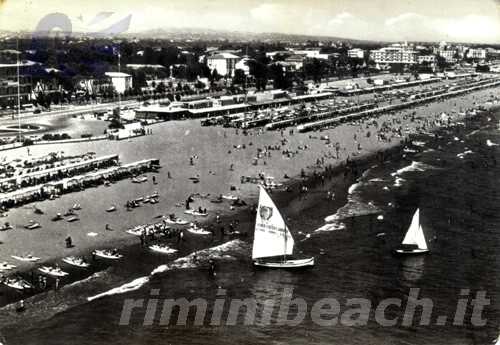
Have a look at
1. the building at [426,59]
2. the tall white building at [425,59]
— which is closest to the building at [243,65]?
the building at [426,59]

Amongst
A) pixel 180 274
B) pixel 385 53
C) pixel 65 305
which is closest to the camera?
pixel 65 305

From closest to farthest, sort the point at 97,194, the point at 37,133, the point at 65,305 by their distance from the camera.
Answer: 1. the point at 65,305
2. the point at 97,194
3. the point at 37,133

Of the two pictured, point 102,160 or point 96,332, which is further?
point 102,160

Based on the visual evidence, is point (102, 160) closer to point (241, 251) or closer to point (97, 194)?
point (97, 194)

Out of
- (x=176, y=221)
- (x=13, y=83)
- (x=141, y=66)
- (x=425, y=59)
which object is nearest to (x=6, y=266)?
(x=176, y=221)

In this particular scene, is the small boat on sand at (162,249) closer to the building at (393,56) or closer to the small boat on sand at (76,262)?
the small boat on sand at (76,262)

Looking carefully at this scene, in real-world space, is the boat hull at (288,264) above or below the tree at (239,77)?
below

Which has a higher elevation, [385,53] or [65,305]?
[385,53]

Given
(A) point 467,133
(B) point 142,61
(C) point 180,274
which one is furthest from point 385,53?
(C) point 180,274

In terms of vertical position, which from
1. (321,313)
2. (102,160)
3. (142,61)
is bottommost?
(321,313)
